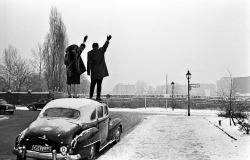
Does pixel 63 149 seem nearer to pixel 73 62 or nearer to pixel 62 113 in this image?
pixel 62 113

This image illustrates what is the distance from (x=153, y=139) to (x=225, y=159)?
11.7ft

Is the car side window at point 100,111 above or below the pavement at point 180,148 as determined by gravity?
above

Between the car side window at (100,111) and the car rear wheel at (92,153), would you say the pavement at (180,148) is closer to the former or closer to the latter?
the car rear wheel at (92,153)

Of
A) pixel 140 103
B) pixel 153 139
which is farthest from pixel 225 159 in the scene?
pixel 140 103

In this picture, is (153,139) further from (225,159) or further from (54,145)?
(54,145)

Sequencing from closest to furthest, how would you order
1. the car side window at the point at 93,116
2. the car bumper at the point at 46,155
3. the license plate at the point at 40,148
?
the car bumper at the point at 46,155 < the license plate at the point at 40,148 < the car side window at the point at 93,116

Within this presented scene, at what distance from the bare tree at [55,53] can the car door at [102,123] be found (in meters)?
30.2

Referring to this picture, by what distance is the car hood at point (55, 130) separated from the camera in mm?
5918

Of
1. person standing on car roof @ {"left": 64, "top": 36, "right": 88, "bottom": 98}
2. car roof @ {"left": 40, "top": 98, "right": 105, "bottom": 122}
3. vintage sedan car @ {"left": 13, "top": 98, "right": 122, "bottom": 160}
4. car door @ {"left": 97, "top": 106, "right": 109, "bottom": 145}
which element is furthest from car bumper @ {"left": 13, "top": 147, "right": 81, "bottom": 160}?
person standing on car roof @ {"left": 64, "top": 36, "right": 88, "bottom": 98}

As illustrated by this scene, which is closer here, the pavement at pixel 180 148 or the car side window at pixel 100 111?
the pavement at pixel 180 148

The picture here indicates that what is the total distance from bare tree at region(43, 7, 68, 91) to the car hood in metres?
31.6

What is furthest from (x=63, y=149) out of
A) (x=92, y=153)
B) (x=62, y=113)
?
(x=62, y=113)

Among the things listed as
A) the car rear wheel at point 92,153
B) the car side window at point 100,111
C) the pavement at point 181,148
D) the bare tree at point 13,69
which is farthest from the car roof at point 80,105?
the bare tree at point 13,69

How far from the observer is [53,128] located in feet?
20.1
